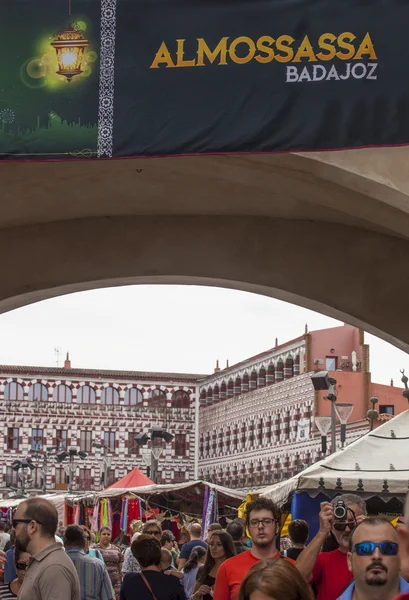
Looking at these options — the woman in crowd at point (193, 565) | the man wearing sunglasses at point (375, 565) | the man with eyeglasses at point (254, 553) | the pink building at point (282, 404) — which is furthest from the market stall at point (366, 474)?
the pink building at point (282, 404)

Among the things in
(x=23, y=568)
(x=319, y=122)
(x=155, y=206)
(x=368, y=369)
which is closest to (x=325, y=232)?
(x=155, y=206)

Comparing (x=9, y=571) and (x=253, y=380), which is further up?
(x=253, y=380)

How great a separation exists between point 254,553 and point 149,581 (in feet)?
5.32

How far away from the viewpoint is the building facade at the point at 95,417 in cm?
6762

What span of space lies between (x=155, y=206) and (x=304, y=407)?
4378cm

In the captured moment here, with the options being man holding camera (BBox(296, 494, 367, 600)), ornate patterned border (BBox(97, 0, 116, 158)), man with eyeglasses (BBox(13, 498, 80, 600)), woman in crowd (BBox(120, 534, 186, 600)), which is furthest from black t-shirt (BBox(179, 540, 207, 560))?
man with eyeglasses (BBox(13, 498, 80, 600))

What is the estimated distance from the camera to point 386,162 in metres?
6.17

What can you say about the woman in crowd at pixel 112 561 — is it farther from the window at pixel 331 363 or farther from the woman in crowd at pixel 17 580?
the window at pixel 331 363

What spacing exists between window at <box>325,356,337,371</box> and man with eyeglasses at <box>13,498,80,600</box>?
45.9 meters

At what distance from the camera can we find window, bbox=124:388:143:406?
230 feet

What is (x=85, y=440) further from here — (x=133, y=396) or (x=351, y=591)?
(x=351, y=591)

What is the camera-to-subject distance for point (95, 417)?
68.9 meters

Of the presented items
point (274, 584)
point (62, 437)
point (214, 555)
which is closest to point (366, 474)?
point (214, 555)

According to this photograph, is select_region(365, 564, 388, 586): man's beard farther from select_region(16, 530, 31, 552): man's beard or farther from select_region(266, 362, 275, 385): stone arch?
select_region(266, 362, 275, 385): stone arch
